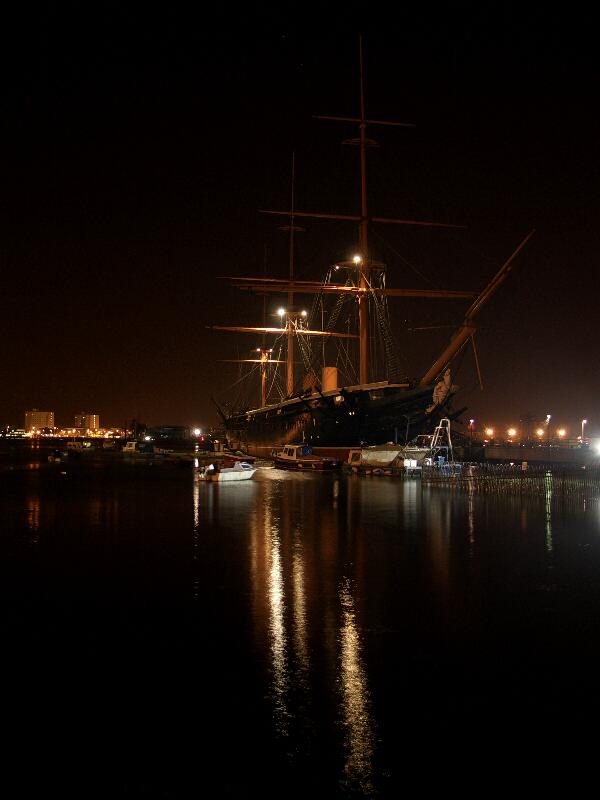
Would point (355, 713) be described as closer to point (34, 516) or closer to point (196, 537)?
point (196, 537)

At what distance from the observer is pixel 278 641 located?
919 cm

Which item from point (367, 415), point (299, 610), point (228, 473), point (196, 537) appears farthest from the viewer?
point (367, 415)

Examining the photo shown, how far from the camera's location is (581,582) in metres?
12.8

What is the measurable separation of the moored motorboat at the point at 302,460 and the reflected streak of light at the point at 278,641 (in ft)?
102

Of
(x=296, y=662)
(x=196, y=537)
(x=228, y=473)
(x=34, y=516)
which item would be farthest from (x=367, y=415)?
(x=296, y=662)

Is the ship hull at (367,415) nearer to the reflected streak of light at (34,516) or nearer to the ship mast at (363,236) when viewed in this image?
the ship mast at (363,236)

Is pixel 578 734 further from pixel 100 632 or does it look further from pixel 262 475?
pixel 262 475

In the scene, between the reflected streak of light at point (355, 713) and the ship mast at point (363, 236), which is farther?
the ship mast at point (363, 236)

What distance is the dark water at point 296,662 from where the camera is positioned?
234 inches

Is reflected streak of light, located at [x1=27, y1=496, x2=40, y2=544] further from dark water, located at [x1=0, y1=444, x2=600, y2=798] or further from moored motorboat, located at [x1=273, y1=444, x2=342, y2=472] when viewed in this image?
moored motorboat, located at [x1=273, y1=444, x2=342, y2=472]

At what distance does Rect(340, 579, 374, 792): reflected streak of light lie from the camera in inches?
229

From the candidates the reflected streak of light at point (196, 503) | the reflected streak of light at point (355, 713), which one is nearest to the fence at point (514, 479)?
the reflected streak of light at point (196, 503)

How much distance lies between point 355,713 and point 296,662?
1.58 meters

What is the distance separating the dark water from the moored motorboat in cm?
2810
